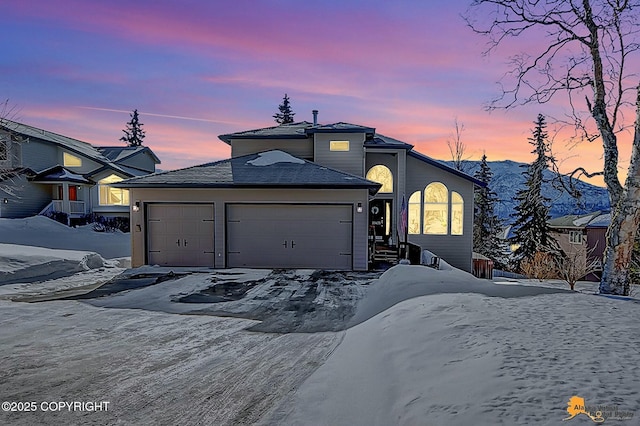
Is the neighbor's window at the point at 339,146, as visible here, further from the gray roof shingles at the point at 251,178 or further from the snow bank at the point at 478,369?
the snow bank at the point at 478,369

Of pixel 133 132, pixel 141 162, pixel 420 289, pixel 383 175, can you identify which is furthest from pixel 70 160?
pixel 420 289

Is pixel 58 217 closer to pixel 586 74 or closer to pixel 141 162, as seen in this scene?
pixel 141 162

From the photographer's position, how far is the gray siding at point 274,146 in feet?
53.8

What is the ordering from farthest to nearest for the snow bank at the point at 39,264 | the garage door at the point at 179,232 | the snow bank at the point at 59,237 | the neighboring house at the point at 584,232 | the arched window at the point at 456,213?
the neighboring house at the point at 584,232, the arched window at the point at 456,213, the snow bank at the point at 59,237, the garage door at the point at 179,232, the snow bank at the point at 39,264

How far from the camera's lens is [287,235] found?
12078 millimetres

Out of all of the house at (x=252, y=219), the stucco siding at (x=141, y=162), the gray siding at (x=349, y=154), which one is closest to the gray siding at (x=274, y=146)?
the gray siding at (x=349, y=154)

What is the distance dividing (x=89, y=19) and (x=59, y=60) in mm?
4571

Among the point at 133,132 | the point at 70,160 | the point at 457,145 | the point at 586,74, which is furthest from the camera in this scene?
the point at 133,132

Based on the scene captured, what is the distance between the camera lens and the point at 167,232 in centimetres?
1214

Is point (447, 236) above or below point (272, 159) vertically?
below

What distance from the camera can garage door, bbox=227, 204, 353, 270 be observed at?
39.4 feet

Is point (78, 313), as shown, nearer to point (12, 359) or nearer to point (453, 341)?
point (12, 359)

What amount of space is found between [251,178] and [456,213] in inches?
373

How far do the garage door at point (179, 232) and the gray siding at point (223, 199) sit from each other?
0.82 feet
